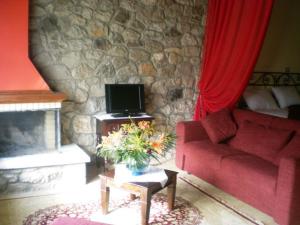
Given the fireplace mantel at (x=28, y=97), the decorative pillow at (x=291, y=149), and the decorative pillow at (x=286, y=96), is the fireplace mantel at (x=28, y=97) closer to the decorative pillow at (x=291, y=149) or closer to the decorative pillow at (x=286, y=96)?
the decorative pillow at (x=291, y=149)

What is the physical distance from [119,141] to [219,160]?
1.28 meters

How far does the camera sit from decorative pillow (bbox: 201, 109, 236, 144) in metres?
4.25

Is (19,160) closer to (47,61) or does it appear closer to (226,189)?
(47,61)

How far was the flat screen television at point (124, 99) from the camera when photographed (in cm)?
445

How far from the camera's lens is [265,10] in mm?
3885

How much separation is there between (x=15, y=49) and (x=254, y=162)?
2.71 m

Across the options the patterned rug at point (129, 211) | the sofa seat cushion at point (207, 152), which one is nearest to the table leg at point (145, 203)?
the patterned rug at point (129, 211)

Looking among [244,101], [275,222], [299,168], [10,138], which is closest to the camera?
[299,168]

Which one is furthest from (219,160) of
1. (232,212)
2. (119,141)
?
(119,141)

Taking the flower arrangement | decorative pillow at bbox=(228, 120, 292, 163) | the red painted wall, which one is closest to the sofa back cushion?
decorative pillow at bbox=(228, 120, 292, 163)

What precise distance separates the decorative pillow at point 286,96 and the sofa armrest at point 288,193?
111 inches

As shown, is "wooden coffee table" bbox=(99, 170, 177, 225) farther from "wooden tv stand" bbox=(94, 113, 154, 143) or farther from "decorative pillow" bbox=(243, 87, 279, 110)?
"decorative pillow" bbox=(243, 87, 279, 110)

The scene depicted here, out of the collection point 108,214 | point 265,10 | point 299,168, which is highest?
point 265,10

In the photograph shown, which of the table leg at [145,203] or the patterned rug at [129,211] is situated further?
the patterned rug at [129,211]
